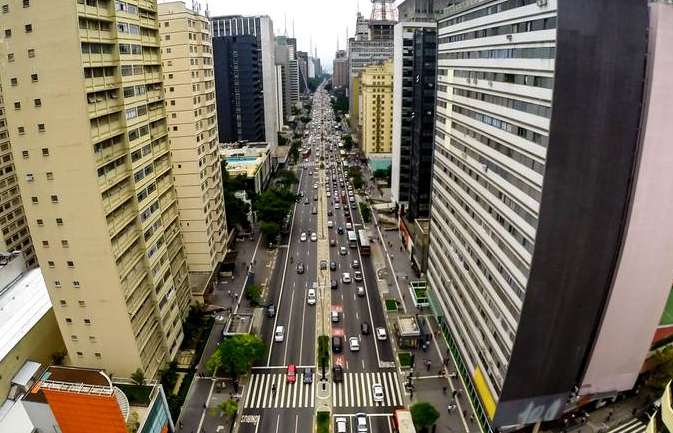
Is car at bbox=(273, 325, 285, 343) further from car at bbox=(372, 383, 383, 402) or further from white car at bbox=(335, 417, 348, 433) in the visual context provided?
white car at bbox=(335, 417, 348, 433)

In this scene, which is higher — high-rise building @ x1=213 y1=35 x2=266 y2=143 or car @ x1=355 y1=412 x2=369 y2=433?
high-rise building @ x1=213 y1=35 x2=266 y2=143

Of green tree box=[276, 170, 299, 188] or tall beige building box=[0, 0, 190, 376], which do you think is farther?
green tree box=[276, 170, 299, 188]

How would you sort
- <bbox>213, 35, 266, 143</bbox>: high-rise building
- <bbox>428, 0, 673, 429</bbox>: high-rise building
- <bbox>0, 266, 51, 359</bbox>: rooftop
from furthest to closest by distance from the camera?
<bbox>213, 35, 266, 143</bbox>: high-rise building, <bbox>0, 266, 51, 359</bbox>: rooftop, <bbox>428, 0, 673, 429</bbox>: high-rise building

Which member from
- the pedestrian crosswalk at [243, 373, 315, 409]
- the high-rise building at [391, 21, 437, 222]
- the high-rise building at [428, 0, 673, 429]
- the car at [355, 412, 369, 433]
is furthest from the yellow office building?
the car at [355, 412, 369, 433]

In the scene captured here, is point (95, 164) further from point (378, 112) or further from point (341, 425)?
point (378, 112)

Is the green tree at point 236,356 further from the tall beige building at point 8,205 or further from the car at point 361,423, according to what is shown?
the tall beige building at point 8,205

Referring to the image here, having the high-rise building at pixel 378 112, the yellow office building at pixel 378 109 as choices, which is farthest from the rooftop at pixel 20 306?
the yellow office building at pixel 378 109

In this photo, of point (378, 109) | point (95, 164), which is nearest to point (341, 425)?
point (95, 164)
